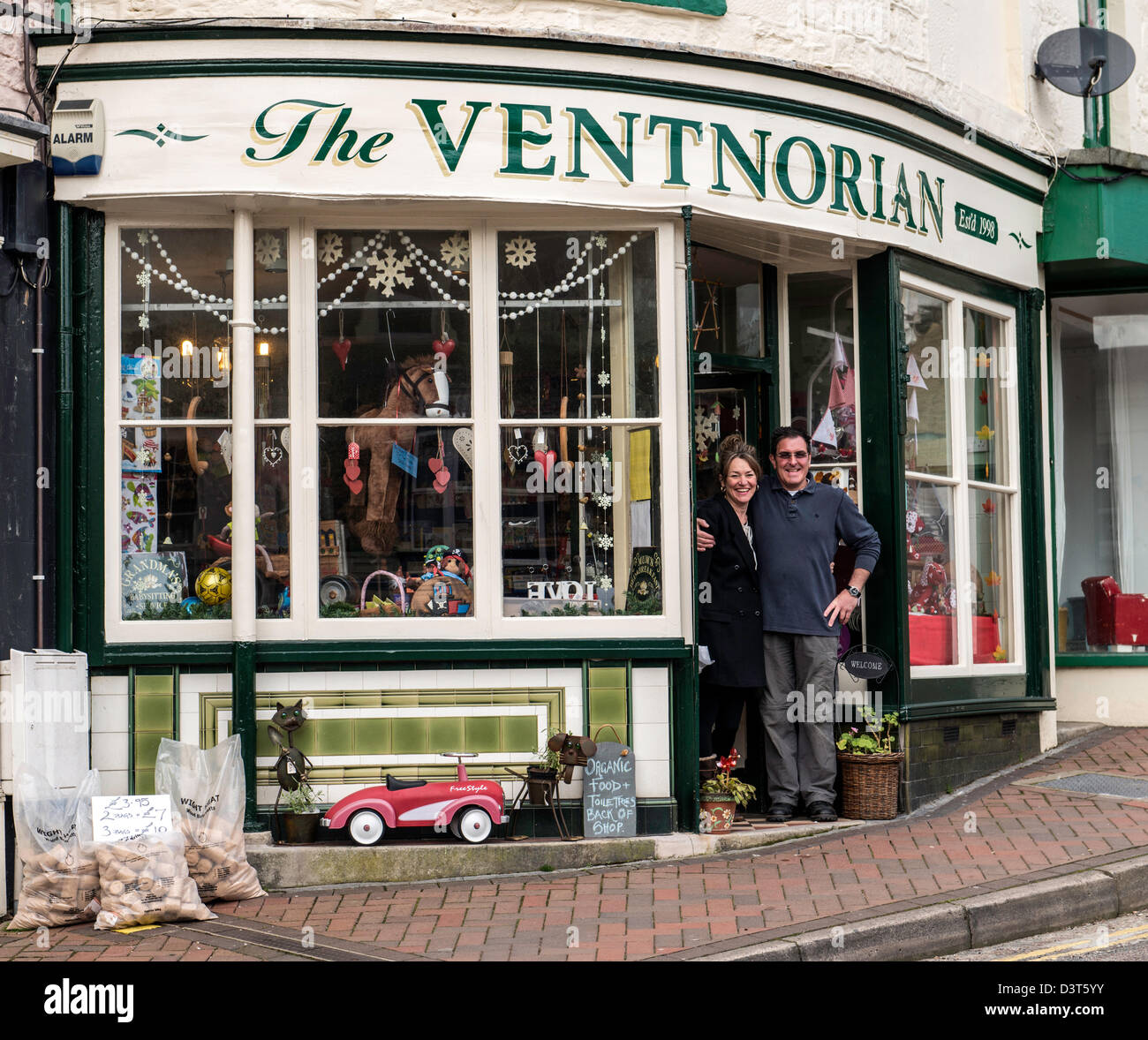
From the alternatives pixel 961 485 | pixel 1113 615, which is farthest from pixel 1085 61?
pixel 1113 615

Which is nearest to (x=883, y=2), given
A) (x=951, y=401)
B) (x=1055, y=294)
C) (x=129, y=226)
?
(x=951, y=401)

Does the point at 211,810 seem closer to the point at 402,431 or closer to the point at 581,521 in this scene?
the point at 402,431

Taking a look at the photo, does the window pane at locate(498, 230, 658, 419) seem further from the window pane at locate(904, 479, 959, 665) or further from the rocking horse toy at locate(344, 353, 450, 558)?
the window pane at locate(904, 479, 959, 665)

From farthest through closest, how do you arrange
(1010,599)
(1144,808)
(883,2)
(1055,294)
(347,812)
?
(1055,294)
(1010,599)
(883,2)
(1144,808)
(347,812)

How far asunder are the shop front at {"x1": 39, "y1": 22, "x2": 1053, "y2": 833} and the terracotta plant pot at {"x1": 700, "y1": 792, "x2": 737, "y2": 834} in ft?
0.33

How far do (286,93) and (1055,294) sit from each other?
20.4 ft

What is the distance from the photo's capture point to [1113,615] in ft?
36.2

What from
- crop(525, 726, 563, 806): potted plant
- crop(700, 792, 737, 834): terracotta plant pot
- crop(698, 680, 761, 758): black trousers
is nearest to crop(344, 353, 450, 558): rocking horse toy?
crop(525, 726, 563, 806): potted plant

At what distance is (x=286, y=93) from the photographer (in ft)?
24.5

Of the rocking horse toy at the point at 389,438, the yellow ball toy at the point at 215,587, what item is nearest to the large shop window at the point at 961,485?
the rocking horse toy at the point at 389,438

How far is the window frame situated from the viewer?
910 cm

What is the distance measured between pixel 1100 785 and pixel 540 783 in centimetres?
356

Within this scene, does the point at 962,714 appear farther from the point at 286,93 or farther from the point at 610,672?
the point at 286,93

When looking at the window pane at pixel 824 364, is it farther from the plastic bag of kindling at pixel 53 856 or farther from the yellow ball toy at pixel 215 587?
the plastic bag of kindling at pixel 53 856
